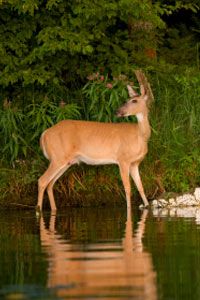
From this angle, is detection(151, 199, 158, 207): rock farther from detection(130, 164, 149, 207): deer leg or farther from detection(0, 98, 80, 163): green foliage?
detection(0, 98, 80, 163): green foliage

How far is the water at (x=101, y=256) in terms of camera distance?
9.48 meters

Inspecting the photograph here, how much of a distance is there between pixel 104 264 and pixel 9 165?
758 cm

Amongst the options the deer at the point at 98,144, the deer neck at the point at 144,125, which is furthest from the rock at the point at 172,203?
the deer neck at the point at 144,125

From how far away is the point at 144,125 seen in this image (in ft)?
58.7

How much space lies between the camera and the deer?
17469mm

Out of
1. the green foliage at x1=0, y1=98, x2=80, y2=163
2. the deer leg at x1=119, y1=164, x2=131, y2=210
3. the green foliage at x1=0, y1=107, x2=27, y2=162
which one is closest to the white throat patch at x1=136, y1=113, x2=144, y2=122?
the deer leg at x1=119, y1=164, x2=131, y2=210

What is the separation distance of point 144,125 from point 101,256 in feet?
22.2

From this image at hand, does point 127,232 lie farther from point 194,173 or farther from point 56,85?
point 56,85

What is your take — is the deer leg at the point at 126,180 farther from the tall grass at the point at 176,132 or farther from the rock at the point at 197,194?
the rock at the point at 197,194

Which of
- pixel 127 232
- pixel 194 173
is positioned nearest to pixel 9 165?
pixel 194 173

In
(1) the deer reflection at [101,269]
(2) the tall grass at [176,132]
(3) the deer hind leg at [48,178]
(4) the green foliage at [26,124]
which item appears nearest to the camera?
(1) the deer reflection at [101,269]

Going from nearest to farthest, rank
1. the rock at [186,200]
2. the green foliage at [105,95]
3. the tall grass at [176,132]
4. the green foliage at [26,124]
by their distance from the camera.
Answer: the rock at [186,200]
the tall grass at [176,132]
the green foliage at [26,124]
the green foliage at [105,95]

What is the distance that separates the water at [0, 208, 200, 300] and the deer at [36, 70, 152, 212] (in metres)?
1.45

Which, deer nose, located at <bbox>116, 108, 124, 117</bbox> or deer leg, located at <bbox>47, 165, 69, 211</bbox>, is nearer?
deer leg, located at <bbox>47, 165, 69, 211</bbox>
